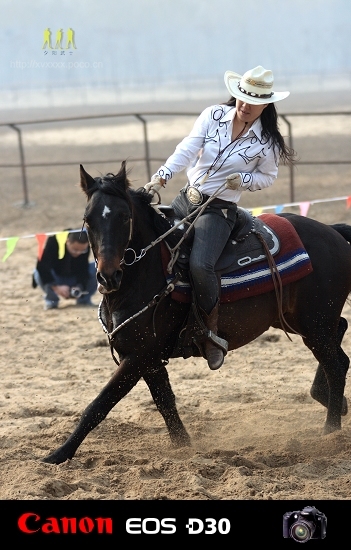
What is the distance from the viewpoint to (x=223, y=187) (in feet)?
16.6

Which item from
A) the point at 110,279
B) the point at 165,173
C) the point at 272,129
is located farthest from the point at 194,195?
the point at 110,279

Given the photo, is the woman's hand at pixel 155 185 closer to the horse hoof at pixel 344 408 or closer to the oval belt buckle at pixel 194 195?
the oval belt buckle at pixel 194 195

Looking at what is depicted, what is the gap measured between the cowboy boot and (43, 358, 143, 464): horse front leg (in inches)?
20.1

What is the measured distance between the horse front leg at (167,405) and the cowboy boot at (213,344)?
1.36 feet

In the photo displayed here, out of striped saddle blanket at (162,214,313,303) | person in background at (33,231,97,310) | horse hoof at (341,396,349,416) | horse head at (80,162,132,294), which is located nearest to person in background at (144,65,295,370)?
striped saddle blanket at (162,214,313,303)

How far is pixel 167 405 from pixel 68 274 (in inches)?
165

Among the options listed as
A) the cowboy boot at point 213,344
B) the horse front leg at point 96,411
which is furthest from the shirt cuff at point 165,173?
the horse front leg at point 96,411

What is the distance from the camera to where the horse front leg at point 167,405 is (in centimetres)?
529

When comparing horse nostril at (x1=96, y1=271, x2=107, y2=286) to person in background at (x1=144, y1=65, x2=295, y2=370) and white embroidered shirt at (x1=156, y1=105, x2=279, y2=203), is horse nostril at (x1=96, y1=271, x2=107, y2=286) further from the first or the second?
white embroidered shirt at (x1=156, y1=105, x2=279, y2=203)

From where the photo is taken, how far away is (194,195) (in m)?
5.13

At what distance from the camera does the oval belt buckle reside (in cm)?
512
